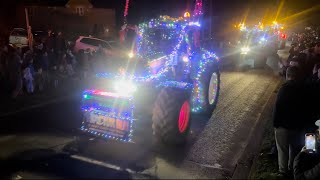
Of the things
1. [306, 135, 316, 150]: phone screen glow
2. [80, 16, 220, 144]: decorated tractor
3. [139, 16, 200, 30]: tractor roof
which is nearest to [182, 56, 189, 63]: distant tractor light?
[80, 16, 220, 144]: decorated tractor

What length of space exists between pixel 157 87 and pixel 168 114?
3.32 ft

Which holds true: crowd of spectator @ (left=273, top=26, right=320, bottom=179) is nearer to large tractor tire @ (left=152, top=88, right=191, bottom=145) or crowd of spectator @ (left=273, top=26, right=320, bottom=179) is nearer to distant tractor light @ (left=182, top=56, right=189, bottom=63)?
large tractor tire @ (left=152, top=88, right=191, bottom=145)

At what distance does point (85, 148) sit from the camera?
7535mm

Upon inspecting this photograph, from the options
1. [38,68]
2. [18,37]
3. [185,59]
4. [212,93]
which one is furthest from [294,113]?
[18,37]

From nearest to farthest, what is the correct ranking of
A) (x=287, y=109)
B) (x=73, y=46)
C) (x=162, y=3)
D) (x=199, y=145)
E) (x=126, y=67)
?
(x=287, y=109) → (x=199, y=145) → (x=126, y=67) → (x=73, y=46) → (x=162, y=3)

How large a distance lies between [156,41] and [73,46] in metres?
14.2

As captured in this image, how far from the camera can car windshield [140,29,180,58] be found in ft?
31.3

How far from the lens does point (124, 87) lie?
7691 mm

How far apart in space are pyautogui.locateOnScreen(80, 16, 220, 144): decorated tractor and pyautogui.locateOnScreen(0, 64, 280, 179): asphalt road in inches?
14.2

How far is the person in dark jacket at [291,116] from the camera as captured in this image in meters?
Result: 6.14

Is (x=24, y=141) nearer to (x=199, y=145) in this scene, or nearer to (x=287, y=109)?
(x=199, y=145)

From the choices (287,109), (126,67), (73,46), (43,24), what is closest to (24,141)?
(126,67)

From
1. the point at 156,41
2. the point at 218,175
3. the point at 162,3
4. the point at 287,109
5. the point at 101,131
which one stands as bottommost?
the point at 218,175

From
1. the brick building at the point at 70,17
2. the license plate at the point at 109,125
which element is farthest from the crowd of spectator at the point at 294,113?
the brick building at the point at 70,17
